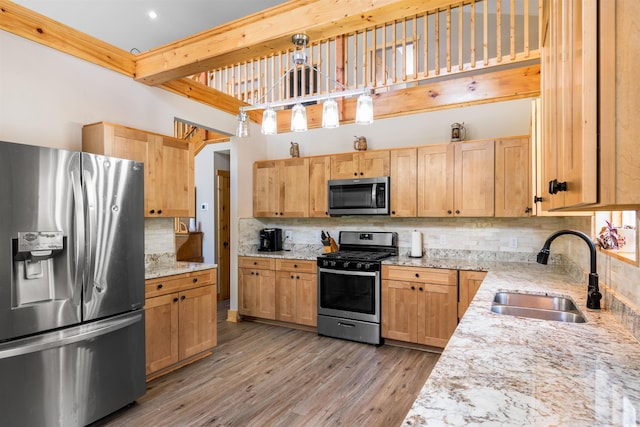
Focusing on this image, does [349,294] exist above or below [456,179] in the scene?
below

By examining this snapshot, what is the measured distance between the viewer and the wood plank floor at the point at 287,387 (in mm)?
2402

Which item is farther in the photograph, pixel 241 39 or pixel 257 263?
pixel 257 263

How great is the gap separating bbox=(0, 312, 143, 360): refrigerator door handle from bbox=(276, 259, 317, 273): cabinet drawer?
1965 mm

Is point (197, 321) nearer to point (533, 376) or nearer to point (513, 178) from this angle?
point (533, 376)

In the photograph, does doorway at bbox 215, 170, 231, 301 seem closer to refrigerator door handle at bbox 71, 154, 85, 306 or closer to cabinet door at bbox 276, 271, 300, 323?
cabinet door at bbox 276, 271, 300, 323

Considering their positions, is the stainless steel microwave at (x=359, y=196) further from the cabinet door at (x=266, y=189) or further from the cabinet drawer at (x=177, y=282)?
the cabinet drawer at (x=177, y=282)

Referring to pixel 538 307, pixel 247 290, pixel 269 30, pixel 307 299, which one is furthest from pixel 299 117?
pixel 247 290

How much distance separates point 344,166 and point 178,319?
241cm

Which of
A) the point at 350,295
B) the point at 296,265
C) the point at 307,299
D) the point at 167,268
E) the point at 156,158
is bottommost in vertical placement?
the point at 307,299

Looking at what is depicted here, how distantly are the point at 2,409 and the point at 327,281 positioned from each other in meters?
2.74

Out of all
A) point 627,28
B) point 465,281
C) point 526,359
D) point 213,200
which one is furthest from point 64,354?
point 213,200

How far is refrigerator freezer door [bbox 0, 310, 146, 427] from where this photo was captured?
1.88m

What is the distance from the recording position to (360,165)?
13.7 feet

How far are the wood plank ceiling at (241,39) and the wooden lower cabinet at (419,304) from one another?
192 centimetres
